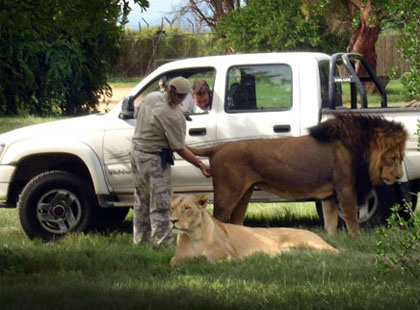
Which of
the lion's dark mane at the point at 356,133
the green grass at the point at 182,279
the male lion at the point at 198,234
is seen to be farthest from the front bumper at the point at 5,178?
the lion's dark mane at the point at 356,133

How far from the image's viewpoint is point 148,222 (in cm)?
1009

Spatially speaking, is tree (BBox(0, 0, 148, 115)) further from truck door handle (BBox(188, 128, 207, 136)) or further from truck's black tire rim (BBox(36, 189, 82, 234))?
truck door handle (BBox(188, 128, 207, 136))

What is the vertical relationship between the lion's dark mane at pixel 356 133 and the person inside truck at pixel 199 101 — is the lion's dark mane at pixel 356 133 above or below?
below

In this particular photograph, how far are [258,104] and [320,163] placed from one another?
3.24 feet

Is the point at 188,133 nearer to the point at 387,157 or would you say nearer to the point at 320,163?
the point at 320,163

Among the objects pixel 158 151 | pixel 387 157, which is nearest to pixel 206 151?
pixel 158 151

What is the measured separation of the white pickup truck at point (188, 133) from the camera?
10.4 metres

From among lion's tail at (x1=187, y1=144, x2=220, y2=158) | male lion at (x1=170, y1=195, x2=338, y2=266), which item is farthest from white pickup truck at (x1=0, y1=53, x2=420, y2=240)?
male lion at (x1=170, y1=195, x2=338, y2=266)

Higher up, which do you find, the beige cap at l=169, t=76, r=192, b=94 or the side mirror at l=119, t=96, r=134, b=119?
the beige cap at l=169, t=76, r=192, b=94

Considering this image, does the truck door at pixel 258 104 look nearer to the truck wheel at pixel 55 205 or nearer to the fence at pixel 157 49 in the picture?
the truck wheel at pixel 55 205

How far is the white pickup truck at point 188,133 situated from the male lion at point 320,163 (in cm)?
35

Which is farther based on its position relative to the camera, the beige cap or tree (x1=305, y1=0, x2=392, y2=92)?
tree (x1=305, y1=0, x2=392, y2=92)

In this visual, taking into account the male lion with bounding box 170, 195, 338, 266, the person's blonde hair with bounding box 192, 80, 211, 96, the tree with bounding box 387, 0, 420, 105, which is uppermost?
the tree with bounding box 387, 0, 420, 105

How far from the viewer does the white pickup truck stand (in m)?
10.4
